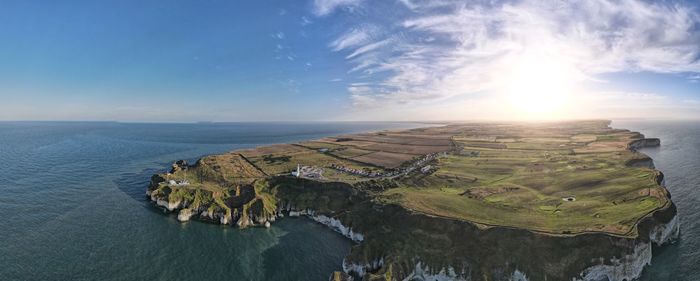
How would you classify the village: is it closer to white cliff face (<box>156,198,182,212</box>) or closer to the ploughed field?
the ploughed field

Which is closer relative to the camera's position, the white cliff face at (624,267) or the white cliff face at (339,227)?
the white cliff face at (624,267)

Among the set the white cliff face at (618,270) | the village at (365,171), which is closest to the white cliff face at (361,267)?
the white cliff face at (618,270)

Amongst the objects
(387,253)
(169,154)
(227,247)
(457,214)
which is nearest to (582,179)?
(457,214)

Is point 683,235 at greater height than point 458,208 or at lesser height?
lesser

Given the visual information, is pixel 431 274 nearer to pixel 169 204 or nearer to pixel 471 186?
pixel 471 186

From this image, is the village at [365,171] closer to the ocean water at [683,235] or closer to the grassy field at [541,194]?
the grassy field at [541,194]

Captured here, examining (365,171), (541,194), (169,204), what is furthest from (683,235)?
(169,204)
